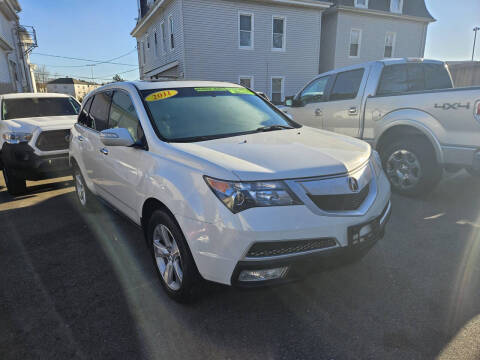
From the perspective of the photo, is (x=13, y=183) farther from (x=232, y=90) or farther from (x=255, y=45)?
(x=255, y=45)

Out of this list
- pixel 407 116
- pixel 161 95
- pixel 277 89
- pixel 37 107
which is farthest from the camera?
pixel 277 89

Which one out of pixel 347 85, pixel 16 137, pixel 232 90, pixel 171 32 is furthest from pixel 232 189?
pixel 171 32

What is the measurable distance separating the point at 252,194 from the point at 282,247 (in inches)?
14.8

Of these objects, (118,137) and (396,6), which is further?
(396,6)

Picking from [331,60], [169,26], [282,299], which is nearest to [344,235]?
[282,299]

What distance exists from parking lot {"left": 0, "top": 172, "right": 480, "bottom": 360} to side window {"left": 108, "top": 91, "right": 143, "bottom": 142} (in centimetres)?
134

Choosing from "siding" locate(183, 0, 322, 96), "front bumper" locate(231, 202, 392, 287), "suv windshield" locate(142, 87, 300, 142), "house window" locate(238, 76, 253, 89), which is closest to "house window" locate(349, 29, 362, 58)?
"siding" locate(183, 0, 322, 96)

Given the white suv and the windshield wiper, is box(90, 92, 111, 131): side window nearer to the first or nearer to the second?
the white suv

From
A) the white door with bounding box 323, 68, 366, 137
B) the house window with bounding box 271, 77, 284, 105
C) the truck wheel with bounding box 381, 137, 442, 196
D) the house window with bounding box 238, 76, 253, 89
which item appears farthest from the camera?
the house window with bounding box 271, 77, 284, 105

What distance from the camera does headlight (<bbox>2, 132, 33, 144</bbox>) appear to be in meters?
5.53

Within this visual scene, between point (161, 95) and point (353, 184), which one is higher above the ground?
point (161, 95)

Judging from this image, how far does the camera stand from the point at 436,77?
5.58 meters

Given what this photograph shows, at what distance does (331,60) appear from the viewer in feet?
65.7

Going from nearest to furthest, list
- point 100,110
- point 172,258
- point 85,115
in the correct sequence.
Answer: point 172,258, point 100,110, point 85,115
